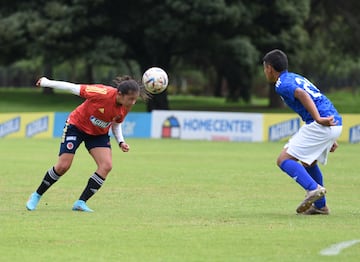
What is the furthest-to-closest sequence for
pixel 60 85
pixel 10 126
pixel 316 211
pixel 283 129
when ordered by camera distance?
pixel 10 126
pixel 283 129
pixel 316 211
pixel 60 85

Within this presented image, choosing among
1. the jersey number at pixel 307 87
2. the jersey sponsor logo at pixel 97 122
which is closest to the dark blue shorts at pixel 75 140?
the jersey sponsor logo at pixel 97 122

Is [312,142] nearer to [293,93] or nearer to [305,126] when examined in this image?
[305,126]

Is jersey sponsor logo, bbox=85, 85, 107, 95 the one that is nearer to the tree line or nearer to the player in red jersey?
the player in red jersey

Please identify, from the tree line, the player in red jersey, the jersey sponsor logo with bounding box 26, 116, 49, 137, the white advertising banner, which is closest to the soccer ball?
the player in red jersey

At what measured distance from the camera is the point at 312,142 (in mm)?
11086

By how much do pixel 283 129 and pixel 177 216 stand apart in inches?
873

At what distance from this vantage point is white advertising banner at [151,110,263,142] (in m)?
33.2

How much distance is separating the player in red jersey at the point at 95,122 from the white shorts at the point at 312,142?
6.95 feet

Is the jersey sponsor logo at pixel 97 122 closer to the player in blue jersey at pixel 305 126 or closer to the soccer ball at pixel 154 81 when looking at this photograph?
the soccer ball at pixel 154 81

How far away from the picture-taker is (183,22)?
41688 millimetres

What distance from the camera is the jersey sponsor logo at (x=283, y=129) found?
32941mm

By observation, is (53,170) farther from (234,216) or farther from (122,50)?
(122,50)

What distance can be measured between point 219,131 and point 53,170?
21560 millimetres

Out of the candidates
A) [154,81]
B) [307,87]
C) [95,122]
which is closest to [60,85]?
[95,122]
